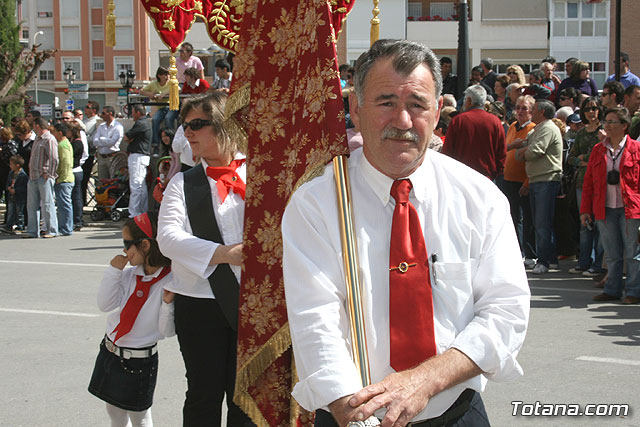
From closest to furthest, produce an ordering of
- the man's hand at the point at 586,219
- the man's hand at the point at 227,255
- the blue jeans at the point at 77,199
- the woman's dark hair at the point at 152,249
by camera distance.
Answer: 1. the man's hand at the point at 227,255
2. the woman's dark hair at the point at 152,249
3. the man's hand at the point at 586,219
4. the blue jeans at the point at 77,199

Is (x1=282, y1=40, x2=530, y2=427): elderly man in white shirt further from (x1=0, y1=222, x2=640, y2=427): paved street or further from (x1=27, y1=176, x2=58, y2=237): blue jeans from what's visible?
(x1=27, y1=176, x2=58, y2=237): blue jeans

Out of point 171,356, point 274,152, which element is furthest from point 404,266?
point 171,356

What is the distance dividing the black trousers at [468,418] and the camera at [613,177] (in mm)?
6434

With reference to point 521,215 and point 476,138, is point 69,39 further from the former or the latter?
point 476,138

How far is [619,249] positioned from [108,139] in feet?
36.7

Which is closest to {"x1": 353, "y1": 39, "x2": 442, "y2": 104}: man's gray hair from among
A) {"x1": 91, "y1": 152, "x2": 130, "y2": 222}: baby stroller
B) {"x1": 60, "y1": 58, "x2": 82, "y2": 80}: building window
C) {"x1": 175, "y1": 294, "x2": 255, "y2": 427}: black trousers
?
{"x1": 175, "y1": 294, "x2": 255, "y2": 427}: black trousers

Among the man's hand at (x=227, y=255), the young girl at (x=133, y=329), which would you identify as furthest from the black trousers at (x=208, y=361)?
the young girl at (x=133, y=329)

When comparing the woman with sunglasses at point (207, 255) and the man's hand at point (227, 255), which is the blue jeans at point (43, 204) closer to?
the woman with sunglasses at point (207, 255)

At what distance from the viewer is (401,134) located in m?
2.53

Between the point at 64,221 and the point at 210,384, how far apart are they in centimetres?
1144

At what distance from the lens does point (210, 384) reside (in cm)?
377

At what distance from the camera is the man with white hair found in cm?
950

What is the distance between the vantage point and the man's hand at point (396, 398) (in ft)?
7.59

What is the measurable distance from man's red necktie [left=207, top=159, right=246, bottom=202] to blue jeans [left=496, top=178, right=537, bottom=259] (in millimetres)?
7199
